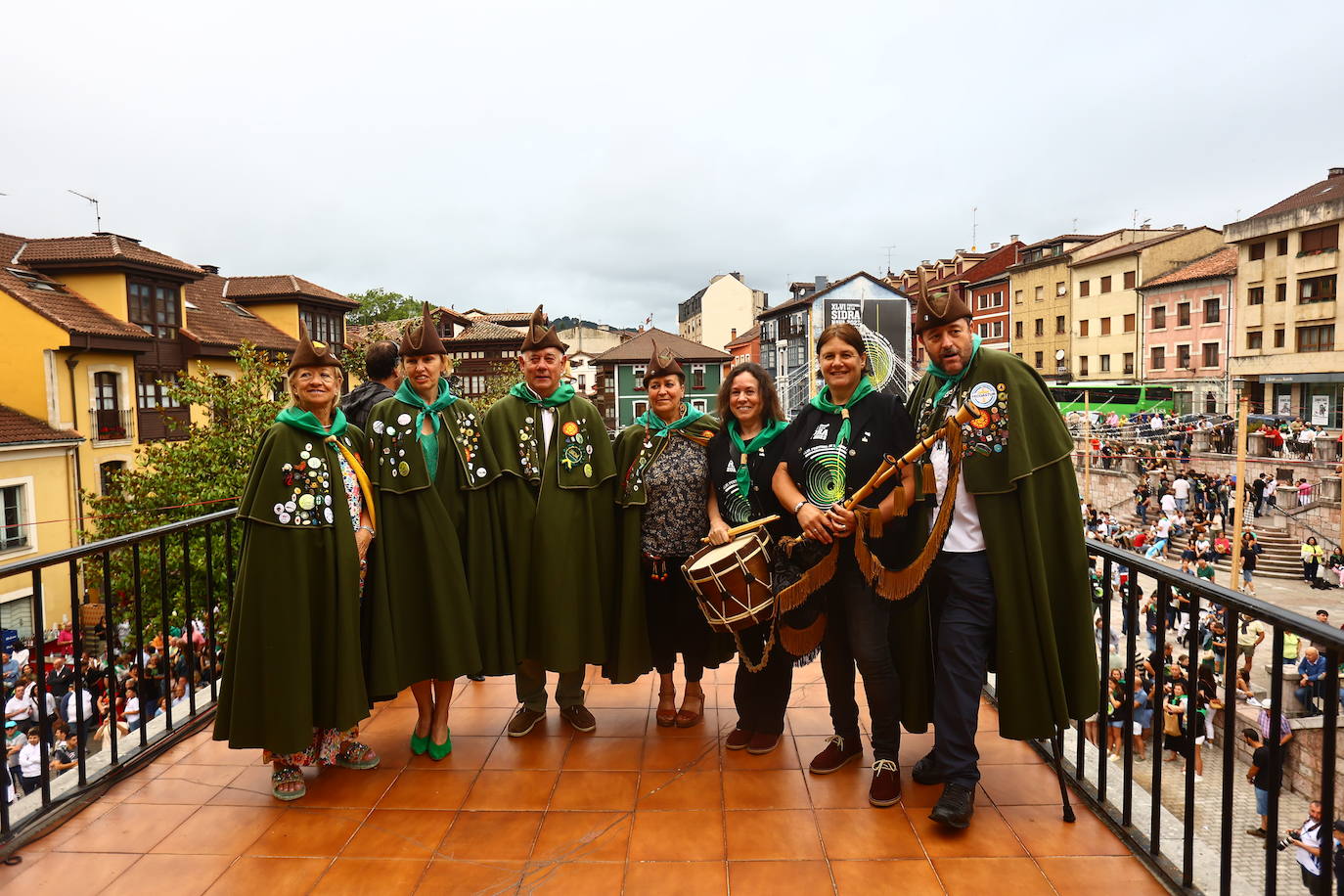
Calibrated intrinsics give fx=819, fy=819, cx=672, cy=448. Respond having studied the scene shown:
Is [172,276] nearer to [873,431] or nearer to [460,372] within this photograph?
[460,372]

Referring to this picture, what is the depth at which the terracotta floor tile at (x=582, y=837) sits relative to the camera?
115 inches

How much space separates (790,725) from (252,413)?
1362 centimetres

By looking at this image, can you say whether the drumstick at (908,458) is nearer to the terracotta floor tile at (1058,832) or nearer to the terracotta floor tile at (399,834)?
the terracotta floor tile at (1058,832)

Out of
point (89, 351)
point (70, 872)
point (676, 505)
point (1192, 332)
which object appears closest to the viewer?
point (70, 872)

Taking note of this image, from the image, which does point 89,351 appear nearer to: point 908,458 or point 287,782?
point 287,782

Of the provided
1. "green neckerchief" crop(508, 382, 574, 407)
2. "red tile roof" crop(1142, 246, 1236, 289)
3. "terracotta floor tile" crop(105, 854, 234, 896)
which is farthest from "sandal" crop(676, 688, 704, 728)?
"red tile roof" crop(1142, 246, 1236, 289)

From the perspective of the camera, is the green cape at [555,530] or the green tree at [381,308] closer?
the green cape at [555,530]

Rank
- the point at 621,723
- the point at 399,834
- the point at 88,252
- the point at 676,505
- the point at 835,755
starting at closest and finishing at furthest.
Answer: the point at 399,834, the point at 835,755, the point at 676,505, the point at 621,723, the point at 88,252

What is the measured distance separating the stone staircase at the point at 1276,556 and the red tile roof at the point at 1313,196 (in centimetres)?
1630

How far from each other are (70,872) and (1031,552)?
3592 mm

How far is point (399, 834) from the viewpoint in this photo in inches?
123

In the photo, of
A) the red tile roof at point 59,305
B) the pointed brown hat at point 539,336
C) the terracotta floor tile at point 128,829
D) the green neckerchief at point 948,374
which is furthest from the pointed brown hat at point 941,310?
the red tile roof at point 59,305

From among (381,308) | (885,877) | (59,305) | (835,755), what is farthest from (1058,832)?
(381,308)

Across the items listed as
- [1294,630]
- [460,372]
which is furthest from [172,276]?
[1294,630]
